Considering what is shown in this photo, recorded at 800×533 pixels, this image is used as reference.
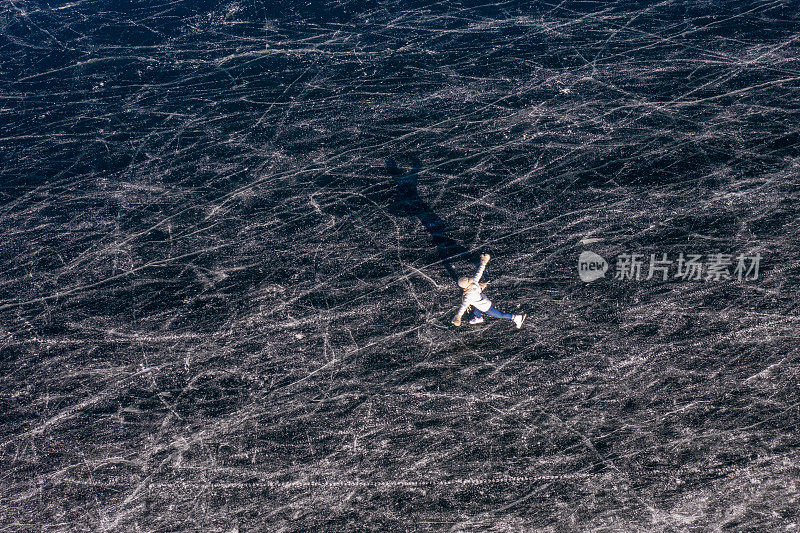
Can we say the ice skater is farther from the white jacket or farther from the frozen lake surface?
the frozen lake surface

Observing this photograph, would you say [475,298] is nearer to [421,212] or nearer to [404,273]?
[404,273]

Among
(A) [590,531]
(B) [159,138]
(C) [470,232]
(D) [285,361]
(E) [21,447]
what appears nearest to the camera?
(A) [590,531]

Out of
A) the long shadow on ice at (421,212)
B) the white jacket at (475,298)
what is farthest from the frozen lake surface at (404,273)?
the white jacket at (475,298)

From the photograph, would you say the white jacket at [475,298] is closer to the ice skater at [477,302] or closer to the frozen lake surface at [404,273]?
the ice skater at [477,302]

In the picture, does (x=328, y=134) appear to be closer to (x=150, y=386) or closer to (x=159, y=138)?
(x=159, y=138)

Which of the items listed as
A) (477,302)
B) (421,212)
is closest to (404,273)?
(421,212)

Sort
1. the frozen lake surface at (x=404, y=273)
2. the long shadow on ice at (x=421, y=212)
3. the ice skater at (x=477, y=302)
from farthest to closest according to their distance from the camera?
the long shadow on ice at (x=421, y=212) → the ice skater at (x=477, y=302) → the frozen lake surface at (x=404, y=273)

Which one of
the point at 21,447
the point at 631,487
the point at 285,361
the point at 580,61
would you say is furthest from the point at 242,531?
the point at 580,61
